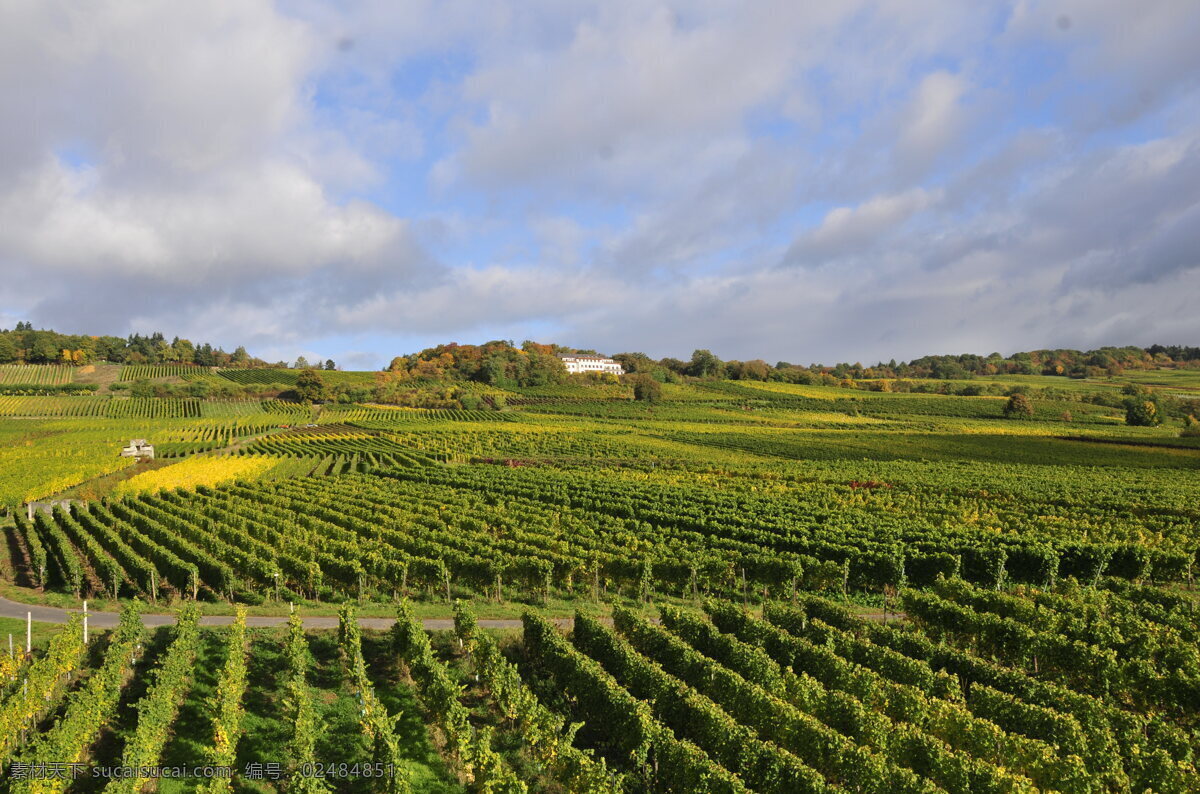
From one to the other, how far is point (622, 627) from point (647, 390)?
13701 cm

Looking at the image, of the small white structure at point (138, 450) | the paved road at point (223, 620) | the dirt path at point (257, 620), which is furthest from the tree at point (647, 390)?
the paved road at point (223, 620)

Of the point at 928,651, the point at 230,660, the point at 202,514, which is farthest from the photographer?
the point at 202,514

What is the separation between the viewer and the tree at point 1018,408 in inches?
5315

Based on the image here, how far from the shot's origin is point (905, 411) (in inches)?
5704

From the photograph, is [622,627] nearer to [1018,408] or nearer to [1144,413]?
[1018,408]

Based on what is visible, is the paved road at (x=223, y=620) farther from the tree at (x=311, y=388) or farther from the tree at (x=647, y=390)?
the tree at (x=311, y=388)

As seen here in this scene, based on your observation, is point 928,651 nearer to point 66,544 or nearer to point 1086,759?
point 1086,759

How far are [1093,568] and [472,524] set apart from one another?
116ft

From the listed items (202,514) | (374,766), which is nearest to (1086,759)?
(374,766)

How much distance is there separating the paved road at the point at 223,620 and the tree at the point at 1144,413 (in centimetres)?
14568

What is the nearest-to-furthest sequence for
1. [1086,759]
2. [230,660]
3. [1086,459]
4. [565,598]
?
[1086,759]
[230,660]
[565,598]
[1086,459]

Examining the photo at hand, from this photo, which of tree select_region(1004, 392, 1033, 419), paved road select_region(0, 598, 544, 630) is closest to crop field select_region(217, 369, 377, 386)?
paved road select_region(0, 598, 544, 630)

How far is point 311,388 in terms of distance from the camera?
15912 centimetres

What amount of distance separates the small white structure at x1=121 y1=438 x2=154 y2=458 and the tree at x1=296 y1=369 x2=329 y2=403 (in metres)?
77.4
